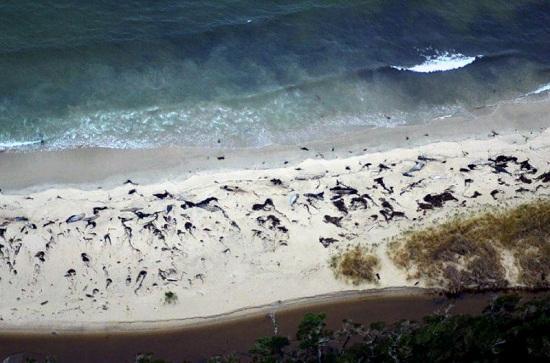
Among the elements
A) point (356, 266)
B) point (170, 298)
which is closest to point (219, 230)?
point (170, 298)

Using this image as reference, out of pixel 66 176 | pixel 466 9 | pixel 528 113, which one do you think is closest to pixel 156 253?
pixel 66 176

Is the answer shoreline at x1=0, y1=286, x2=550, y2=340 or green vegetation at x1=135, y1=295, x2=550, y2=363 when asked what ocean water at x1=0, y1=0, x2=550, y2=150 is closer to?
shoreline at x1=0, y1=286, x2=550, y2=340

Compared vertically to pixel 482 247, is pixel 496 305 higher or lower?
lower

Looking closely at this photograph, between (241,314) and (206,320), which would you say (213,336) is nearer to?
(206,320)

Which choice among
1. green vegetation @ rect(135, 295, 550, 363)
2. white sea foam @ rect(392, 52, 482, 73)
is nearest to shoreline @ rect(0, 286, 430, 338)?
green vegetation @ rect(135, 295, 550, 363)

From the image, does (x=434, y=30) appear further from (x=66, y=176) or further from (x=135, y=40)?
(x=66, y=176)

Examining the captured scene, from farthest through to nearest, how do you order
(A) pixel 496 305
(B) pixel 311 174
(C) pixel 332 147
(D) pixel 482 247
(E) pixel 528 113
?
(E) pixel 528 113, (C) pixel 332 147, (B) pixel 311 174, (D) pixel 482 247, (A) pixel 496 305

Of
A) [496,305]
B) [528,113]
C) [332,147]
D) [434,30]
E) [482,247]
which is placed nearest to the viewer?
[496,305]
